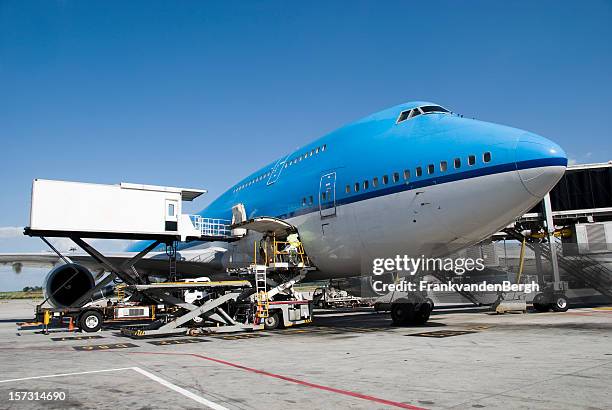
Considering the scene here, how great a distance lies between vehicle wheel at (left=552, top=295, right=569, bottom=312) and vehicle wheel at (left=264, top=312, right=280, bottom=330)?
582 inches

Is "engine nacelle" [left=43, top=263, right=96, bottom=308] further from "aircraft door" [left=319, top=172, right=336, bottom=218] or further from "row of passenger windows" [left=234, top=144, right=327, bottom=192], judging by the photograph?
"aircraft door" [left=319, top=172, right=336, bottom=218]

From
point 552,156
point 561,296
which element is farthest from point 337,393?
point 561,296

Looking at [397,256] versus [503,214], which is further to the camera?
[397,256]

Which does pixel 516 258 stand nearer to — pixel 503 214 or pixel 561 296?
pixel 561 296

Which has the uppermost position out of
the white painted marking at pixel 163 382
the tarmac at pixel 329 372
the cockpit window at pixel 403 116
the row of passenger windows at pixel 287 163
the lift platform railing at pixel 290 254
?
the cockpit window at pixel 403 116

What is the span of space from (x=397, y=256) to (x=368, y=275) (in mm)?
1803

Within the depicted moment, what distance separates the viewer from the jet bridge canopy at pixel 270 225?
57.1 feet

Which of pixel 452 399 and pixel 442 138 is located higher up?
pixel 442 138

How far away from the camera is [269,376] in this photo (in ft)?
25.4

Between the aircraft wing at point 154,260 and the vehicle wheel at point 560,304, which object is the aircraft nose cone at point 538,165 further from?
the aircraft wing at point 154,260

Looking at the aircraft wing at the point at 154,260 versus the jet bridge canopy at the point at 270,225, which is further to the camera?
the aircraft wing at the point at 154,260

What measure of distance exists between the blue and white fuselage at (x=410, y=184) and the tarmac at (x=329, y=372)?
2973 millimetres

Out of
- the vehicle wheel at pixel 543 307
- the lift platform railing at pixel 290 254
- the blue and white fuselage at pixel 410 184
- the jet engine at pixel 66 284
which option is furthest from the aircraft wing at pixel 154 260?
the vehicle wheel at pixel 543 307

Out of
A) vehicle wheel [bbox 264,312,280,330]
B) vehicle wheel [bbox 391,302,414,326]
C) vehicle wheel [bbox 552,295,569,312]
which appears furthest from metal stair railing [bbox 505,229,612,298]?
vehicle wheel [bbox 264,312,280,330]
